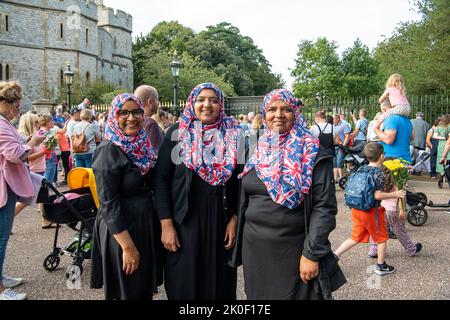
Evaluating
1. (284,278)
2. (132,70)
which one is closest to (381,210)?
(284,278)

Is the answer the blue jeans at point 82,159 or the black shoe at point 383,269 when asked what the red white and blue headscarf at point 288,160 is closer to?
the black shoe at point 383,269

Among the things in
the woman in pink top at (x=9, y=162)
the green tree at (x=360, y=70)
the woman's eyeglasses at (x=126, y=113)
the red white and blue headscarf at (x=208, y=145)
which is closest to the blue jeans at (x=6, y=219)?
the woman in pink top at (x=9, y=162)

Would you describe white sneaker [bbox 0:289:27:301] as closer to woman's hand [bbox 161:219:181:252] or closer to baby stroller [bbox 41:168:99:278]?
baby stroller [bbox 41:168:99:278]

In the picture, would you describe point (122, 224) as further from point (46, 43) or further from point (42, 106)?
point (46, 43)

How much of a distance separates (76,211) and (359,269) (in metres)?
3.41

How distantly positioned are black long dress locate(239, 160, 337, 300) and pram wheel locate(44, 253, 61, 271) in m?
3.17

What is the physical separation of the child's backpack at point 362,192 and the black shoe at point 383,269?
2.35ft

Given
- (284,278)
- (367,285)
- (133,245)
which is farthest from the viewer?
(367,285)

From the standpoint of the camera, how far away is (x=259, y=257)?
2764 mm

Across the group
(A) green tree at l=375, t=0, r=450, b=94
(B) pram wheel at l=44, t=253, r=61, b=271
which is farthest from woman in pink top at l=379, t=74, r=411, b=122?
(A) green tree at l=375, t=0, r=450, b=94
